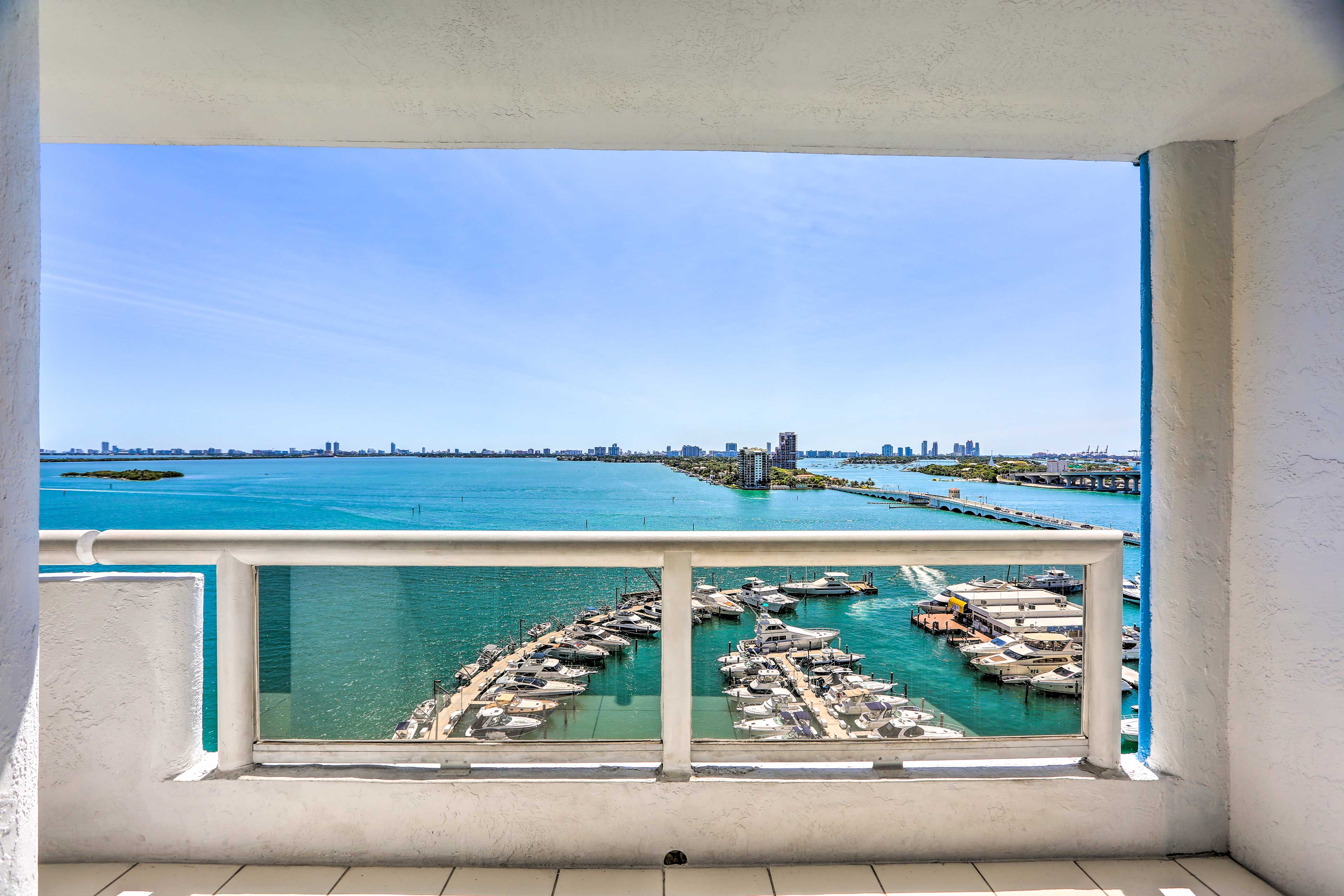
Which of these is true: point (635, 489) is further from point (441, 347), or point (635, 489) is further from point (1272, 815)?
point (1272, 815)

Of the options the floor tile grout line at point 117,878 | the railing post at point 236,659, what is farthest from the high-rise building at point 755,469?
the floor tile grout line at point 117,878

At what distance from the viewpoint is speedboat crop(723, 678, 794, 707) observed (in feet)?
4.86

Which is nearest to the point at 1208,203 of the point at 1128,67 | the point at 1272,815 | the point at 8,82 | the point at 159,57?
the point at 1128,67

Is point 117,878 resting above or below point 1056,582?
below

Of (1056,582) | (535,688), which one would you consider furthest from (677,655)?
(1056,582)

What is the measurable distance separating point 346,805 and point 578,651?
858mm

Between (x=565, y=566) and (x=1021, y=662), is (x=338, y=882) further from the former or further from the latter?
(x=1021, y=662)

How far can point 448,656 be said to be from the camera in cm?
148

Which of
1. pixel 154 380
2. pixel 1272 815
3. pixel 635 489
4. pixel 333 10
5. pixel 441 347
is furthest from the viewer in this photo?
pixel 635 489

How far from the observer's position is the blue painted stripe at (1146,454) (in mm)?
1620

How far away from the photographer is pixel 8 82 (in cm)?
87

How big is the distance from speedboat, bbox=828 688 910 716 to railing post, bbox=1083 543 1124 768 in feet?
2.17

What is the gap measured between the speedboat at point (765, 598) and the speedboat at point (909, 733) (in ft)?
1.56

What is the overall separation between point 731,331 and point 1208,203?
28617mm
